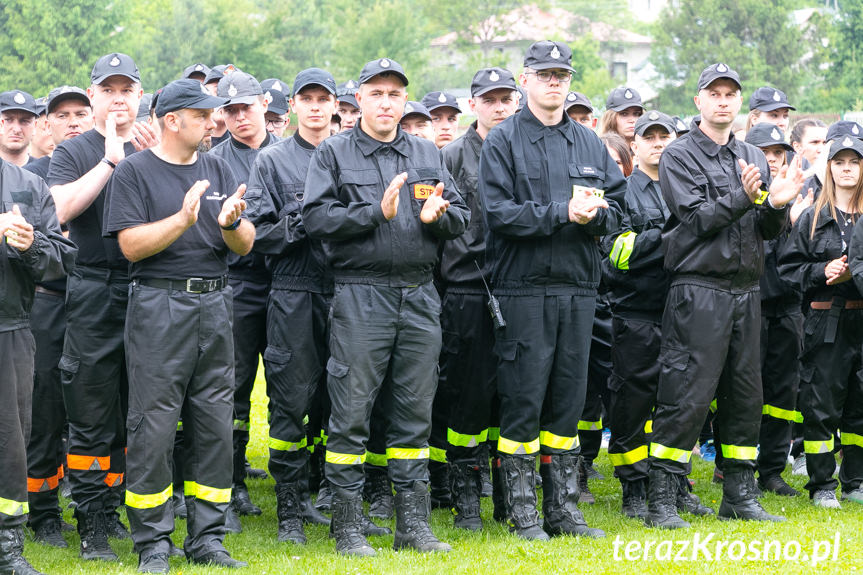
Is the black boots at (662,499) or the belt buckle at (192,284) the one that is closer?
the belt buckle at (192,284)

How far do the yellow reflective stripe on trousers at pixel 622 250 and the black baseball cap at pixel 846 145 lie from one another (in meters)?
1.93

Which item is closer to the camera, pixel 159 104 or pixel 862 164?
pixel 159 104

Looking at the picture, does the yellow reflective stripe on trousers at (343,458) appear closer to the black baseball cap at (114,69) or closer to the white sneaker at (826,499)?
the black baseball cap at (114,69)

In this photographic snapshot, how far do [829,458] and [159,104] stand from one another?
5.67 metres

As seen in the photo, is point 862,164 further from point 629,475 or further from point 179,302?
point 179,302

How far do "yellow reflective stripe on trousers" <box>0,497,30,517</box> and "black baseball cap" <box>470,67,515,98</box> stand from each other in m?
4.59

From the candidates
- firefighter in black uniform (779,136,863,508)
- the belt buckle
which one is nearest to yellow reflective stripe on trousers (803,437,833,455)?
firefighter in black uniform (779,136,863,508)

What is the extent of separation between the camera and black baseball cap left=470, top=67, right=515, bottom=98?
866cm

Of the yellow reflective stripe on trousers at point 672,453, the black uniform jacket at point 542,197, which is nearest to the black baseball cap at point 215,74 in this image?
the black uniform jacket at point 542,197

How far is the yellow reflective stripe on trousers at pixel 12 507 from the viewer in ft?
20.4

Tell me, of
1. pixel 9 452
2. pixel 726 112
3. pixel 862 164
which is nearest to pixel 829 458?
pixel 862 164

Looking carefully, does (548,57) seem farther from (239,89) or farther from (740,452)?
(740,452)

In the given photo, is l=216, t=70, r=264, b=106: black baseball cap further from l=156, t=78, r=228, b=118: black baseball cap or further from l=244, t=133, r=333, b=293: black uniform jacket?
l=156, t=78, r=228, b=118: black baseball cap

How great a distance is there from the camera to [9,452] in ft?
20.5
